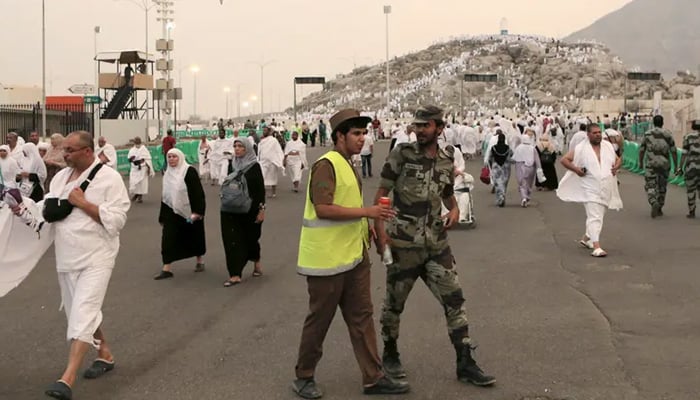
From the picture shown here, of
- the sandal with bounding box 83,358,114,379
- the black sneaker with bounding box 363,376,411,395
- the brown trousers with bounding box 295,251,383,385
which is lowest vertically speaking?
the sandal with bounding box 83,358,114,379

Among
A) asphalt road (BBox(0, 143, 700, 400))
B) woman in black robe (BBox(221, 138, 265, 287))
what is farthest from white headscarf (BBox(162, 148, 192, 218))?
asphalt road (BBox(0, 143, 700, 400))

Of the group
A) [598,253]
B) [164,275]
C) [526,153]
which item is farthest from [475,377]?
[526,153]

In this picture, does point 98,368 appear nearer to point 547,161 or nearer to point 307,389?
point 307,389

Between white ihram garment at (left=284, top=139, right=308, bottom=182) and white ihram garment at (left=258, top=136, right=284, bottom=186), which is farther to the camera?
white ihram garment at (left=284, top=139, right=308, bottom=182)

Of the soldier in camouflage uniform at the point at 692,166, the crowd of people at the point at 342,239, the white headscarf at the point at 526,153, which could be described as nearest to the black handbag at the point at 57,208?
the crowd of people at the point at 342,239

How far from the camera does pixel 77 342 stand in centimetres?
516

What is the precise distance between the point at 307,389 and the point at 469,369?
1043mm

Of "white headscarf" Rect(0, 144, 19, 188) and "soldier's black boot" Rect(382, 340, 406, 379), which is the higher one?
"white headscarf" Rect(0, 144, 19, 188)

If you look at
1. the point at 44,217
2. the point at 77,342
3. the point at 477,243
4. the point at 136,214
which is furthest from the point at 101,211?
the point at 136,214

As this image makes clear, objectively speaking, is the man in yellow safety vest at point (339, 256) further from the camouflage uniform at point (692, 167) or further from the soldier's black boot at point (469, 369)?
the camouflage uniform at point (692, 167)

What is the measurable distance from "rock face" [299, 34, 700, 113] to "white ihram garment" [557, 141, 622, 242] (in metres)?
82.9

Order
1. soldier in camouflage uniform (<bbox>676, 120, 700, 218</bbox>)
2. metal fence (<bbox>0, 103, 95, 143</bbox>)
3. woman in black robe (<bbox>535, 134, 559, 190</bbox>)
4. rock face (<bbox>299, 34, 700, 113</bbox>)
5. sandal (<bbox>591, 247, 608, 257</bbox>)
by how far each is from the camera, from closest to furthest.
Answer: sandal (<bbox>591, 247, 608, 257</bbox>) < soldier in camouflage uniform (<bbox>676, 120, 700, 218</bbox>) < woman in black robe (<bbox>535, 134, 559, 190</bbox>) < metal fence (<bbox>0, 103, 95, 143</bbox>) < rock face (<bbox>299, 34, 700, 113</bbox>)

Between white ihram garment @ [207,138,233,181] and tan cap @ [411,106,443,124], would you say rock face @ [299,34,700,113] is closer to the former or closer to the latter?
white ihram garment @ [207,138,233,181]

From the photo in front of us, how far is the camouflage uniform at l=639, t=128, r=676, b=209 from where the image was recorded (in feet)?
46.3
